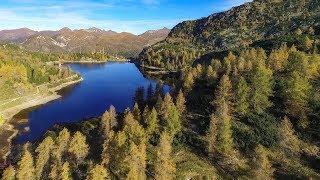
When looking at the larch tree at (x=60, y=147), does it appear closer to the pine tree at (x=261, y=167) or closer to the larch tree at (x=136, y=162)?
the larch tree at (x=136, y=162)

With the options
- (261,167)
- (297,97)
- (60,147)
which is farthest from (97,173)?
(297,97)

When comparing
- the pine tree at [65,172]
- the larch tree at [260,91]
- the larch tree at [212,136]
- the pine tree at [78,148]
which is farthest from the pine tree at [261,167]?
the pine tree at [65,172]

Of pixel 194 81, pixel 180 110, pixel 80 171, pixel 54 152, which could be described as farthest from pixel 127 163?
pixel 194 81

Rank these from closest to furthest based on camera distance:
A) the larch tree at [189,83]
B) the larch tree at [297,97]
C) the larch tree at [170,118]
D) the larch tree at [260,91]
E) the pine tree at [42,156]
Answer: the pine tree at [42,156] → the larch tree at [170,118] → the larch tree at [297,97] → the larch tree at [260,91] → the larch tree at [189,83]

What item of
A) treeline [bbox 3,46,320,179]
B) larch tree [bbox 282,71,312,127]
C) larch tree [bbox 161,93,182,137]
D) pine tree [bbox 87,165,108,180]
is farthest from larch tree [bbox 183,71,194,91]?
pine tree [bbox 87,165,108,180]

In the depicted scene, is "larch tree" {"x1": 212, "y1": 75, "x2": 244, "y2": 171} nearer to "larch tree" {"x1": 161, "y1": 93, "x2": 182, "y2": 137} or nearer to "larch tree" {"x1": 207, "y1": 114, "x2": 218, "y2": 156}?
"larch tree" {"x1": 207, "y1": 114, "x2": 218, "y2": 156}

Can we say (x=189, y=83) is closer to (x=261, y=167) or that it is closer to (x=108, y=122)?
(x=108, y=122)
